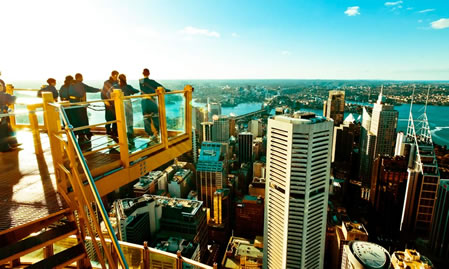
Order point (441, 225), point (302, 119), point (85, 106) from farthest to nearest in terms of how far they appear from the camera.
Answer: point (441, 225)
point (302, 119)
point (85, 106)

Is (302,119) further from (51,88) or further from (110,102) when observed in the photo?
(51,88)

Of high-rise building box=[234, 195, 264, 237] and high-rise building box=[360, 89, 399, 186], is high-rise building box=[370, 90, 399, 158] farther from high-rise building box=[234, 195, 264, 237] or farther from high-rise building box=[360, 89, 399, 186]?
high-rise building box=[234, 195, 264, 237]

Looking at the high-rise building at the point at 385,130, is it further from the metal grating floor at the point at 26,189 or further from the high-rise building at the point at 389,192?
the metal grating floor at the point at 26,189

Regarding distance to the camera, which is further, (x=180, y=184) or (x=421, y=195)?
(x=180, y=184)

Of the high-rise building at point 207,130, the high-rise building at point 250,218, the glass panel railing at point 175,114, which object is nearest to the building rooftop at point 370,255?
the high-rise building at point 250,218

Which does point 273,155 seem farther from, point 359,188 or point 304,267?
point 359,188

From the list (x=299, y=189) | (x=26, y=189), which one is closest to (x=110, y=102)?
(x=26, y=189)
